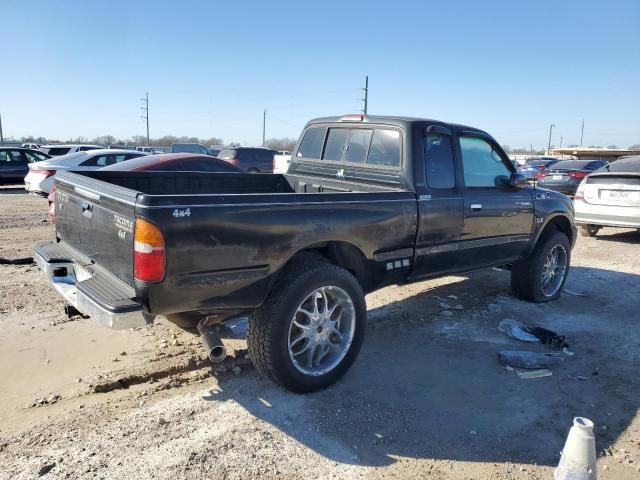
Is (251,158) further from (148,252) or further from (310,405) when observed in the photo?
(148,252)

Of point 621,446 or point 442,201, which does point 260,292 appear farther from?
point 621,446

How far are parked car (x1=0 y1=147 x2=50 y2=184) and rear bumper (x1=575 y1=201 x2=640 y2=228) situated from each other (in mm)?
17310

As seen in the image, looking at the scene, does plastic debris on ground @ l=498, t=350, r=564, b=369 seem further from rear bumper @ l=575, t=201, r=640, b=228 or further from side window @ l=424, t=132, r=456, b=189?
rear bumper @ l=575, t=201, r=640, b=228

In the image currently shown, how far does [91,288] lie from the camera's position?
10.4 feet

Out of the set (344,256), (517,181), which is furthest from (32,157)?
(517,181)

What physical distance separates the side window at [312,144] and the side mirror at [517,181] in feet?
6.65

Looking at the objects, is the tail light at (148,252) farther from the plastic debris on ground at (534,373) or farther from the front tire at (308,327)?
the plastic debris on ground at (534,373)

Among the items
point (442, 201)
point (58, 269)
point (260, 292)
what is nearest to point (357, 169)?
point (442, 201)

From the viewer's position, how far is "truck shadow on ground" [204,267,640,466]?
312 cm

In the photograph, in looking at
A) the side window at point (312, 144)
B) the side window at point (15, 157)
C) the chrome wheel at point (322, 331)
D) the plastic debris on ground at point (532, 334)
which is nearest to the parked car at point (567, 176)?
the plastic debris on ground at point (532, 334)

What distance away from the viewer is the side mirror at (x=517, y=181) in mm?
5211

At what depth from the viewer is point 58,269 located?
3.75 metres

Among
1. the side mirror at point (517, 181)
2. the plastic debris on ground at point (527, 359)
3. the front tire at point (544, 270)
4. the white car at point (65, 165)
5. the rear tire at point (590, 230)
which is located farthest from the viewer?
the white car at point (65, 165)

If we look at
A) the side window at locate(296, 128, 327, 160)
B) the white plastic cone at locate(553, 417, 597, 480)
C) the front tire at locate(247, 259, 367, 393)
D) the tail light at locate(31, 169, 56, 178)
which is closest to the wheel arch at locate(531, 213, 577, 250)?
the side window at locate(296, 128, 327, 160)
